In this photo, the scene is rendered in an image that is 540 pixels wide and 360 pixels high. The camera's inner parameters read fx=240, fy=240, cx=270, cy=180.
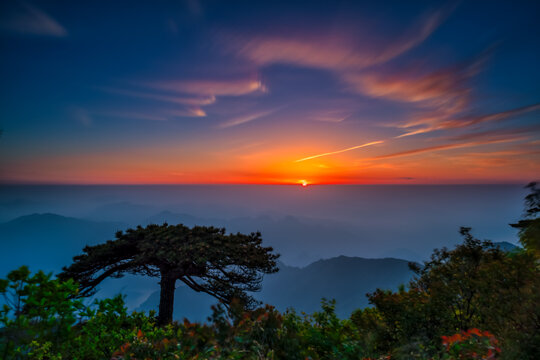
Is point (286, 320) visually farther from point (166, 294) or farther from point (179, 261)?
point (166, 294)

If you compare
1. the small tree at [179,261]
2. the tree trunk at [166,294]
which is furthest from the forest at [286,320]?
the tree trunk at [166,294]

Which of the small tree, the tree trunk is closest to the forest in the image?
the small tree

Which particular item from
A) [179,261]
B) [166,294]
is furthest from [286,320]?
[166,294]

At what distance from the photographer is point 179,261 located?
11000mm

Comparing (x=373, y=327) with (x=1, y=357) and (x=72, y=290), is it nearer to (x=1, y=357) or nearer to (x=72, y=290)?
(x=72, y=290)

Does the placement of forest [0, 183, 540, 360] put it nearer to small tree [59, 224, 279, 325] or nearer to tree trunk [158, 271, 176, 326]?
small tree [59, 224, 279, 325]

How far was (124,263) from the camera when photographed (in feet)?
40.7

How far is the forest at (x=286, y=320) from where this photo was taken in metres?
3.58

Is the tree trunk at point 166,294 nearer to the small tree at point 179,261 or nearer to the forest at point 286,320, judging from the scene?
the small tree at point 179,261

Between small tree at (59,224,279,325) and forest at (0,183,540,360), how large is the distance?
8cm

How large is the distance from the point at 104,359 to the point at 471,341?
21.2 feet

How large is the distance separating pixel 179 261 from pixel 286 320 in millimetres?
7779

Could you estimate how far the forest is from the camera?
141 inches

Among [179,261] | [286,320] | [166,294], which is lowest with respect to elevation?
[166,294]
